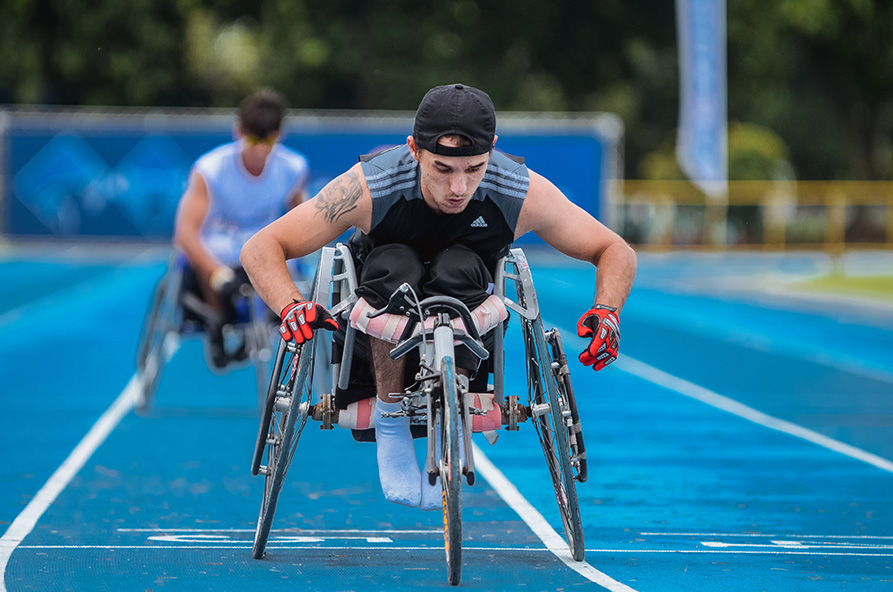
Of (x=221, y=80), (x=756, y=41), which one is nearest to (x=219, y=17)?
(x=221, y=80)

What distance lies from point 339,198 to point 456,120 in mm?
557

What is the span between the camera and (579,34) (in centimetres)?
5162

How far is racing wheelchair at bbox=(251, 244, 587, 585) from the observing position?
5121 mm

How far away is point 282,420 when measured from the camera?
5.65 metres

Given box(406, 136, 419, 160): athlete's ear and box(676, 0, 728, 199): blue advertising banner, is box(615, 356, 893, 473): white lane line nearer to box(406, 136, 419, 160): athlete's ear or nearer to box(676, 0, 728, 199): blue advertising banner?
box(406, 136, 419, 160): athlete's ear

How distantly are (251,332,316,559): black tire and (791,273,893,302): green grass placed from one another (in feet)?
61.1

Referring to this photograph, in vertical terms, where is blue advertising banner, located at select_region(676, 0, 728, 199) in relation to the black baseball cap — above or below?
above

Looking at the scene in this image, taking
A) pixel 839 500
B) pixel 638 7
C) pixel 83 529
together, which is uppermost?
pixel 638 7

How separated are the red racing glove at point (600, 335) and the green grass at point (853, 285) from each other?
18.5 meters

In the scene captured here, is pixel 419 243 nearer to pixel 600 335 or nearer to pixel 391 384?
pixel 391 384

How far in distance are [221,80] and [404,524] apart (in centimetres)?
4590

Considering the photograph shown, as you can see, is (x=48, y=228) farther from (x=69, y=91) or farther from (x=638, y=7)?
(x=638, y=7)

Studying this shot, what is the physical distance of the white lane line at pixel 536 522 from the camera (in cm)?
533

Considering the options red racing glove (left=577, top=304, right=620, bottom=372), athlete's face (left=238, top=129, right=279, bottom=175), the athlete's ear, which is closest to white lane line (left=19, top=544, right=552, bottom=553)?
red racing glove (left=577, top=304, right=620, bottom=372)
